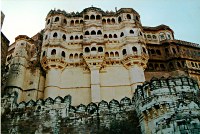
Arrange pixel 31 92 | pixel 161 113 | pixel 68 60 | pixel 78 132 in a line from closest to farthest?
pixel 161 113
pixel 78 132
pixel 31 92
pixel 68 60

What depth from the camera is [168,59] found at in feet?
114

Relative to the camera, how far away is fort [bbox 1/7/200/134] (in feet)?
43.6

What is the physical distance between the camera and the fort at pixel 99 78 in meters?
13.3

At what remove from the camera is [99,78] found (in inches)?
1153

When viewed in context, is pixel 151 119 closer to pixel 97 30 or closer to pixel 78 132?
pixel 78 132

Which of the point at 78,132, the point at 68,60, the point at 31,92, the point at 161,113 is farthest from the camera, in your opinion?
the point at 68,60

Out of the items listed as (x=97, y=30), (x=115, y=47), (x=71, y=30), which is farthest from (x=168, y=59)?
(x=71, y=30)

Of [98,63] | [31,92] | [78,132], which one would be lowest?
[78,132]

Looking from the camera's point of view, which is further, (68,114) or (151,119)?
(68,114)

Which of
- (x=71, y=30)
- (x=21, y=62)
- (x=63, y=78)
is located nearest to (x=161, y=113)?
(x=63, y=78)

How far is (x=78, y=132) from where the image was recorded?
1500cm

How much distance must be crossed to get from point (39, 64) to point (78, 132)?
17.7m

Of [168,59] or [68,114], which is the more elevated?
[168,59]

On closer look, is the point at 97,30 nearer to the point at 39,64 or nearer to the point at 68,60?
the point at 68,60
